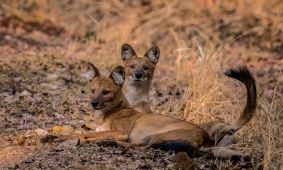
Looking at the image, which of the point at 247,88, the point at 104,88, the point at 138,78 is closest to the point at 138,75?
the point at 138,78

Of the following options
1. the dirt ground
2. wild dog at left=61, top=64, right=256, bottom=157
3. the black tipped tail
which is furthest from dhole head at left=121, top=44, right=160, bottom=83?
the black tipped tail

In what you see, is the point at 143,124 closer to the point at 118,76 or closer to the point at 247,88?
the point at 118,76

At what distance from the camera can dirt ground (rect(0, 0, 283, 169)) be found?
23.2 feet

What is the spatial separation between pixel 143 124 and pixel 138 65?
1.82 meters

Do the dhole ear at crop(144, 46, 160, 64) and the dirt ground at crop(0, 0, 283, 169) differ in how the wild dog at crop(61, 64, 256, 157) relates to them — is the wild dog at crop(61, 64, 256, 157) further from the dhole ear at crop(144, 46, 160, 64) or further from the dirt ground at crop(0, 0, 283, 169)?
the dhole ear at crop(144, 46, 160, 64)

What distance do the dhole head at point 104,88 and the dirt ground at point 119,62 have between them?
0.44 metres

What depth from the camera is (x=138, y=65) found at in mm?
9352

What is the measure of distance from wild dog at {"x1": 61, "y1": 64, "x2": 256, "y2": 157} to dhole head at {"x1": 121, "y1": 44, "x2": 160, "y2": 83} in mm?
1025

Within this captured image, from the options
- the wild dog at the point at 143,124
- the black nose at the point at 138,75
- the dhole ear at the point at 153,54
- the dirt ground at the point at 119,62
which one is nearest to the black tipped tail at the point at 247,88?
the wild dog at the point at 143,124

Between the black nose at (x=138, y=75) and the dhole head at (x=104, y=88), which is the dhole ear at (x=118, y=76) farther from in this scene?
the black nose at (x=138, y=75)

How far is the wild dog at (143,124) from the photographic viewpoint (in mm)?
7207

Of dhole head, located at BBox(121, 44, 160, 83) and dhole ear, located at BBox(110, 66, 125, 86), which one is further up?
dhole head, located at BBox(121, 44, 160, 83)

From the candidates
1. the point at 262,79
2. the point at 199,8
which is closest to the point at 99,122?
the point at 262,79

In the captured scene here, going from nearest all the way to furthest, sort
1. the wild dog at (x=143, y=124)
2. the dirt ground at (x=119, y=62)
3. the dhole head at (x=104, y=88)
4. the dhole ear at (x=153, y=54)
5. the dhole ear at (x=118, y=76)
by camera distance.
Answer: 1. the dirt ground at (x=119, y=62)
2. the wild dog at (x=143, y=124)
3. the dhole head at (x=104, y=88)
4. the dhole ear at (x=118, y=76)
5. the dhole ear at (x=153, y=54)
